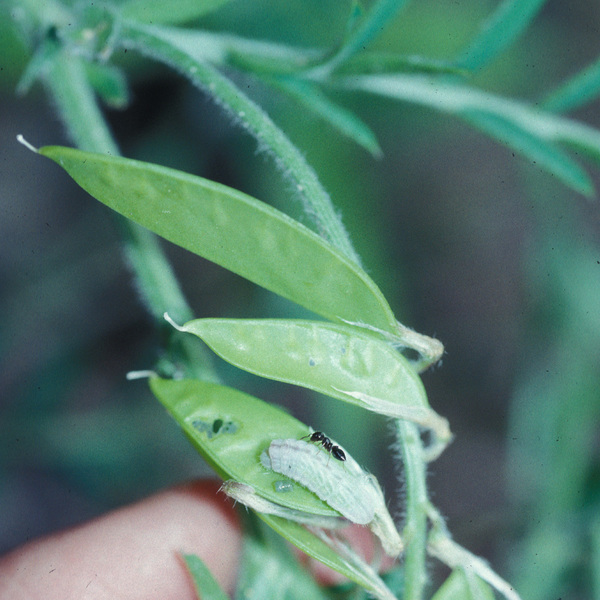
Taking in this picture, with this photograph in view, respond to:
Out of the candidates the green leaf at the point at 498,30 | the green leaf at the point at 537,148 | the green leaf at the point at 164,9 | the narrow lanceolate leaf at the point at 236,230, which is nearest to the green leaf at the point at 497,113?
the green leaf at the point at 537,148

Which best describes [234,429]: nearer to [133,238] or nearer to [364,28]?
[133,238]

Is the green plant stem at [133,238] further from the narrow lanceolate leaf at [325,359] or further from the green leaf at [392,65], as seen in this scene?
the green leaf at [392,65]

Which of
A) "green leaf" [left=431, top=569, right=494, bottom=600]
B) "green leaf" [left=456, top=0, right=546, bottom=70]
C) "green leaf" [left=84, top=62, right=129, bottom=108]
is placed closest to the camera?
"green leaf" [left=431, top=569, right=494, bottom=600]

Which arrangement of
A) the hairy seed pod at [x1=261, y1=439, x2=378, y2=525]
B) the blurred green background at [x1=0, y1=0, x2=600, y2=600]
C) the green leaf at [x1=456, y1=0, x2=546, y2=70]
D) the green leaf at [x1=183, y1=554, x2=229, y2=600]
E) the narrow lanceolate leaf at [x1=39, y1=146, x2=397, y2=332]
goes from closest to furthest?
the narrow lanceolate leaf at [x1=39, y1=146, x2=397, y2=332]
the hairy seed pod at [x1=261, y1=439, x2=378, y2=525]
the green leaf at [x1=183, y1=554, x2=229, y2=600]
the green leaf at [x1=456, y1=0, x2=546, y2=70]
the blurred green background at [x1=0, y1=0, x2=600, y2=600]

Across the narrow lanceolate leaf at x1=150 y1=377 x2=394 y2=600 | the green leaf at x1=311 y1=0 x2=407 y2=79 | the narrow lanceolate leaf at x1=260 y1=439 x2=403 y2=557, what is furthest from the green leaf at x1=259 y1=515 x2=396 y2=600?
the green leaf at x1=311 y1=0 x2=407 y2=79

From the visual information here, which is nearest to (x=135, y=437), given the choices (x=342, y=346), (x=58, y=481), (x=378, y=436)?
(x=58, y=481)

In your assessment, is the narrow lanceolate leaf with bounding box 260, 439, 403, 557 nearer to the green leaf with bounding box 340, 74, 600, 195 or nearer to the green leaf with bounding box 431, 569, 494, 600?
the green leaf with bounding box 431, 569, 494, 600
